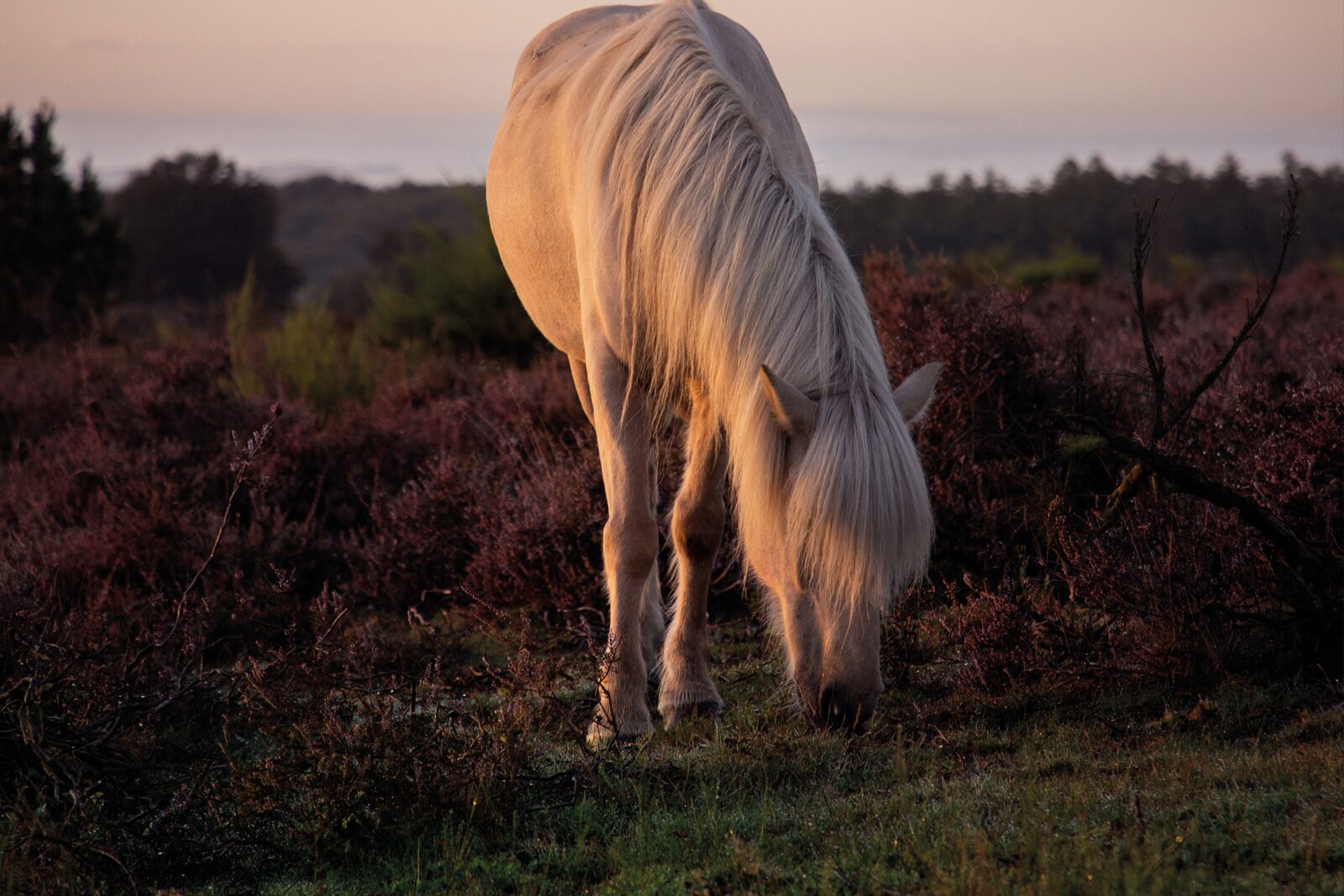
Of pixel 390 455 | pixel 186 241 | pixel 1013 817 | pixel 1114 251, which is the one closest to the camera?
pixel 1013 817

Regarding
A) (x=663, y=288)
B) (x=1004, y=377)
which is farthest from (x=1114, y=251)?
(x=663, y=288)

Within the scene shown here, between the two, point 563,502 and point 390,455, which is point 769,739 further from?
point 390,455

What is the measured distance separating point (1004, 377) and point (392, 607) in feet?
10.5

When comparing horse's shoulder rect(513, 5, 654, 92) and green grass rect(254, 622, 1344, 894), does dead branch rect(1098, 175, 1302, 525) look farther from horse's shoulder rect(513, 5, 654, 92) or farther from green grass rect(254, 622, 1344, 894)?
horse's shoulder rect(513, 5, 654, 92)

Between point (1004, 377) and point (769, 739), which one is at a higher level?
point (1004, 377)

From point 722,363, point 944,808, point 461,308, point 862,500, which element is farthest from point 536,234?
point 461,308

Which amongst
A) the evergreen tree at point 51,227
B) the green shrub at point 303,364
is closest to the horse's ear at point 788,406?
the green shrub at point 303,364

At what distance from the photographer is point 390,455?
6773 millimetres

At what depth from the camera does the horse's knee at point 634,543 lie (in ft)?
12.6

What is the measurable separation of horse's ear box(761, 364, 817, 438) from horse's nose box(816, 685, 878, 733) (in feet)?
2.32

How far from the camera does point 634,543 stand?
3846mm

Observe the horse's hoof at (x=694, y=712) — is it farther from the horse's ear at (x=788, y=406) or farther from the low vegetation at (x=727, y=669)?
the horse's ear at (x=788, y=406)

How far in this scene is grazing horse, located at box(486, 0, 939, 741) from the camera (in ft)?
9.52

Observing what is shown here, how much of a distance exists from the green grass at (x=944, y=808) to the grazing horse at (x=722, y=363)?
292mm
